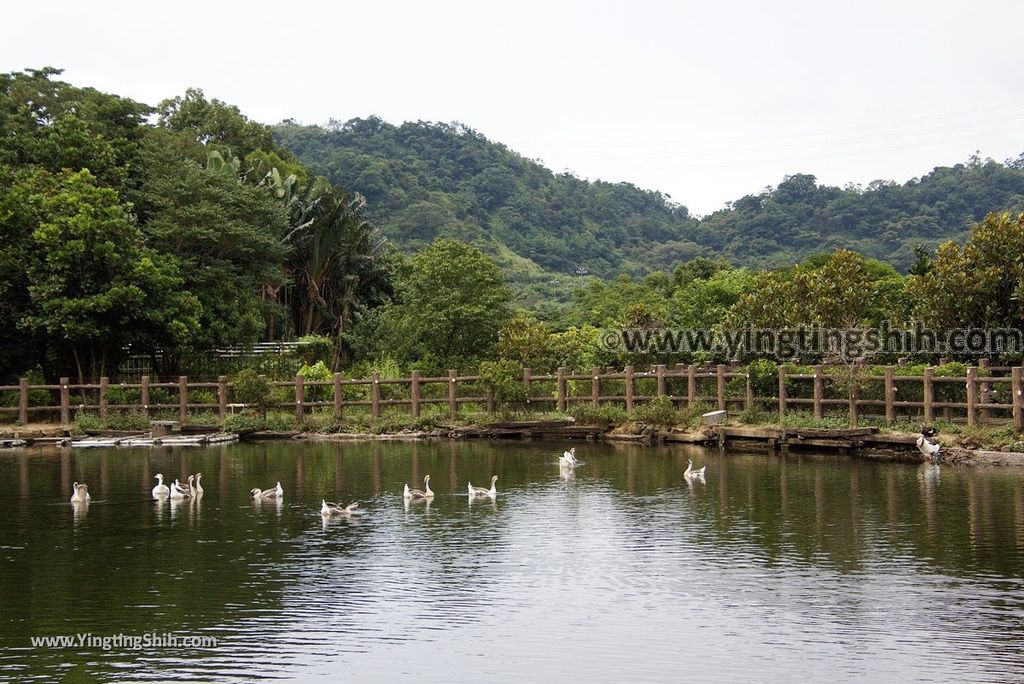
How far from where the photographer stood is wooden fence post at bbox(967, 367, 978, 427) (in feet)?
92.3

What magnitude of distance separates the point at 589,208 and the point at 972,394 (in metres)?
71.8

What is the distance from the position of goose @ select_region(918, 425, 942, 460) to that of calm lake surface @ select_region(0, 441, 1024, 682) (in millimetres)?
1333

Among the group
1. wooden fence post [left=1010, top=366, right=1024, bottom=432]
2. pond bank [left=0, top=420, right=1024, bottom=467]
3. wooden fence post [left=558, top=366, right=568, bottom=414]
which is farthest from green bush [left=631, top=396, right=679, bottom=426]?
wooden fence post [left=1010, top=366, right=1024, bottom=432]

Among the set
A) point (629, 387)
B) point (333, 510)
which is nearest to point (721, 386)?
point (629, 387)

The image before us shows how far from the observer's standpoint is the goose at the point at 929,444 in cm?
2767

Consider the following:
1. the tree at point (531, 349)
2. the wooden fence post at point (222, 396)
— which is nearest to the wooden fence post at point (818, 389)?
the tree at point (531, 349)

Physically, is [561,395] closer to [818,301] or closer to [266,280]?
[818,301]

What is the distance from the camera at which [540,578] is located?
16594mm

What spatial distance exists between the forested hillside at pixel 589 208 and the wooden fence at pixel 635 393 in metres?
40.4

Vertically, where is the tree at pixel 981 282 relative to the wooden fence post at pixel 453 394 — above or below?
above

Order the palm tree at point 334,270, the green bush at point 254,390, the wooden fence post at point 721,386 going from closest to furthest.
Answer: the wooden fence post at point 721,386
the green bush at point 254,390
the palm tree at point 334,270

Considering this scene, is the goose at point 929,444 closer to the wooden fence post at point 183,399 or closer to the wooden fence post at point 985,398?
the wooden fence post at point 985,398

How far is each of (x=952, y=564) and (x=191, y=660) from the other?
10181 mm

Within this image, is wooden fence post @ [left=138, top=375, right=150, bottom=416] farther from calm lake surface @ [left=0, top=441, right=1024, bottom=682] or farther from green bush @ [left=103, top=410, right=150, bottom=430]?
calm lake surface @ [left=0, top=441, right=1024, bottom=682]
